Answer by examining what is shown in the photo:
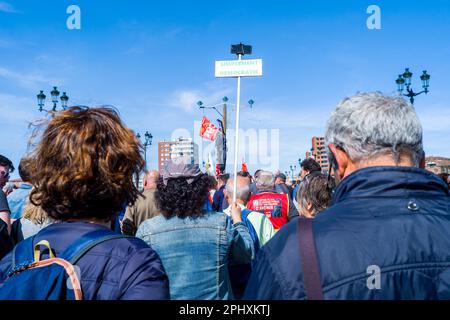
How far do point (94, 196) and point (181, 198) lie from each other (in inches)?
58.9

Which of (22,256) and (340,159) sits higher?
(340,159)

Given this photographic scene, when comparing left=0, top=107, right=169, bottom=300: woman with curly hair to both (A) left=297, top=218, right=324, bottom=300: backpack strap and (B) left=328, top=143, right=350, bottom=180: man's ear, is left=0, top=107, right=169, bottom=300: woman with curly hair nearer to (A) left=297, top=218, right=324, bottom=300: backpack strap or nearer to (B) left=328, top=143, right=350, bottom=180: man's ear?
(A) left=297, top=218, right=324, bottom=300: backpack strap

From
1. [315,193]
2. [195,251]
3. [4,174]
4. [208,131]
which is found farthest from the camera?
[208,131]

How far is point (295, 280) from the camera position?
1407 mm

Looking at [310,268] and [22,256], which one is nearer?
[310,268]

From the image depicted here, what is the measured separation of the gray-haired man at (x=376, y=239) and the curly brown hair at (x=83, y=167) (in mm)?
658

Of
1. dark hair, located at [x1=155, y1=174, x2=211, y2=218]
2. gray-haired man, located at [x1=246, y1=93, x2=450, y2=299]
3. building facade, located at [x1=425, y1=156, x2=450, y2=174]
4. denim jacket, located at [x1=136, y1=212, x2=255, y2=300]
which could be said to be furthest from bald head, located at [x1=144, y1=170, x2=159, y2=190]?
gray-haired man, located at [x1=246, y1=93, x2=450, y2=299]

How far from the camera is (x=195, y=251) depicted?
118 inches

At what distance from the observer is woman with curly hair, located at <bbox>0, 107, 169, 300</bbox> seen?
1.49 metres

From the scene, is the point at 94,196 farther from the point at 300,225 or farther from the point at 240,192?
the point at 240,192

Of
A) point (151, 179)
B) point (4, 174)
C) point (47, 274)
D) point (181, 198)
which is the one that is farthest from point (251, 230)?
point (4, 174)

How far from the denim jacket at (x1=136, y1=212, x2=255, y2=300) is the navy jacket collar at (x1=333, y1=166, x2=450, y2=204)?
62.7 inches
